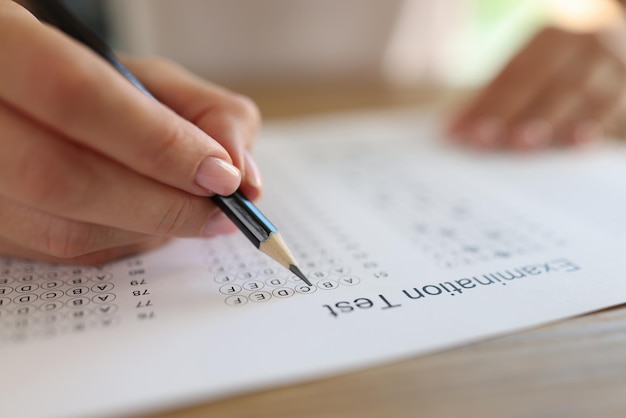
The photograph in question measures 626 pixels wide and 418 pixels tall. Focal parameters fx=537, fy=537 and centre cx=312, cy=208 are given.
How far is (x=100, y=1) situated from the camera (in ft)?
3.14

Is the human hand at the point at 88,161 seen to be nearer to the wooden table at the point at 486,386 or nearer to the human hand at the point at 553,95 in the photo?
the wooden table at the point at 486,386

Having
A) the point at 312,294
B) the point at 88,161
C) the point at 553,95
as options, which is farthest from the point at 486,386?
the point at 553,95

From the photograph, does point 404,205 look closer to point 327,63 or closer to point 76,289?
point 76,289

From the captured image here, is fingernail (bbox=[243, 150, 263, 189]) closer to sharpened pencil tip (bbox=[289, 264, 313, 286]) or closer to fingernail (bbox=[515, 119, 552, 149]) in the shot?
sharpened pencil tip (bbox=[289, 264, 313, 286])

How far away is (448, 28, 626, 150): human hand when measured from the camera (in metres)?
0.64

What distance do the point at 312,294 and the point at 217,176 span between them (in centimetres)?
8

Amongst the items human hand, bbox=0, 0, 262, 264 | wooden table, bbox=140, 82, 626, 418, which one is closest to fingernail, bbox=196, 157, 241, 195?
human hand, bbox=0, 0, 262, 264

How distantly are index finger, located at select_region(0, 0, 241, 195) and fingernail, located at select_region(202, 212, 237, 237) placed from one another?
60mm

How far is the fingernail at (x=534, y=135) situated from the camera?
0.60m

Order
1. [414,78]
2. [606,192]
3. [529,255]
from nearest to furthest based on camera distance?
[529,255] → [606,192] → [414,78]

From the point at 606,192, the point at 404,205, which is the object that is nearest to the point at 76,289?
the point at 404,205

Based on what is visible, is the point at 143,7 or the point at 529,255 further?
the point at 143,7

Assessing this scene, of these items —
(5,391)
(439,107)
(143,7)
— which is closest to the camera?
(5,391)

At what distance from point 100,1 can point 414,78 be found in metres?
0.59
